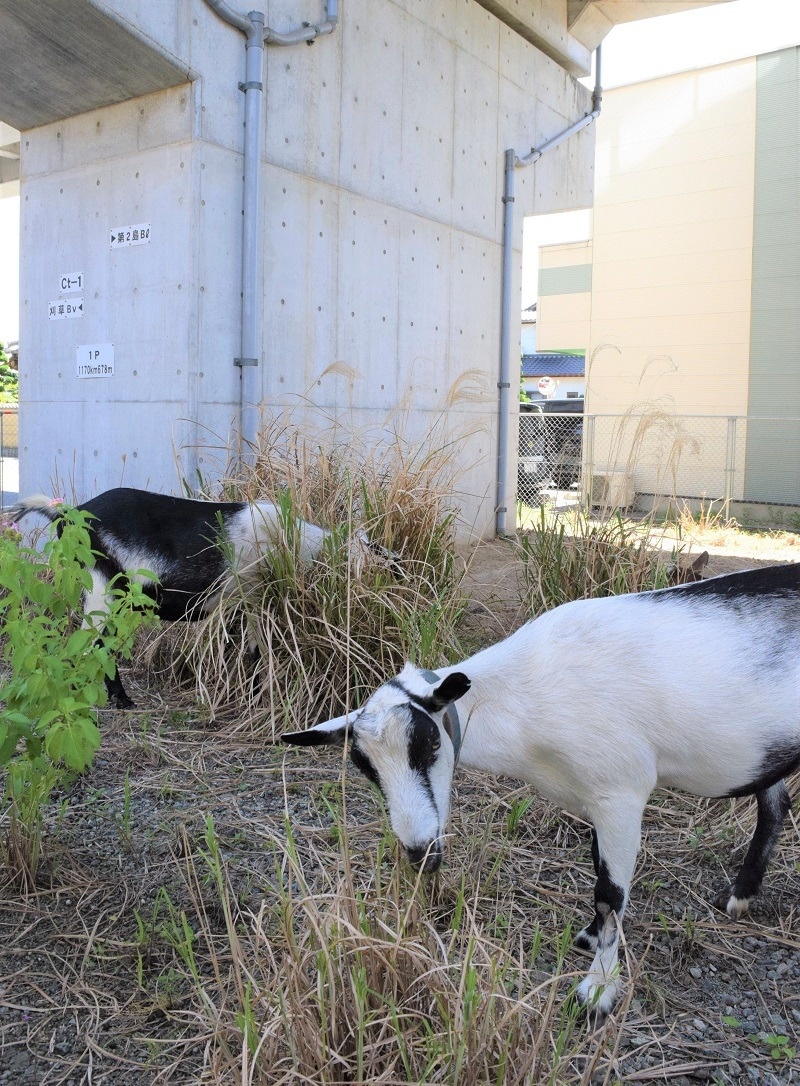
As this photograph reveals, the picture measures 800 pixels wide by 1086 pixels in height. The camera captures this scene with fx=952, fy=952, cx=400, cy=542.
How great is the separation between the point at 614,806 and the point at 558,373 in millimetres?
27420

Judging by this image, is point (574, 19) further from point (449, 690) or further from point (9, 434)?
point (449, 690)

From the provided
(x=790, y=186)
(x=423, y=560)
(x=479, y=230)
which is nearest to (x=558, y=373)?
(x=790, y=186)

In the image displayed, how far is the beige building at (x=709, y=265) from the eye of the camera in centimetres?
1402

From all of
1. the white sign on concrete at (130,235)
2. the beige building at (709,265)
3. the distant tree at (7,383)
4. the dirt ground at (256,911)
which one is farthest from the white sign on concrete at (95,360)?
the distant tree at (7,383)

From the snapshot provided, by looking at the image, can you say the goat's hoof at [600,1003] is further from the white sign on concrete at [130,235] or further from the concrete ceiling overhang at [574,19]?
the concrete ceiling overhang at [574,19]

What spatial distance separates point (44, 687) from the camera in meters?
2.45

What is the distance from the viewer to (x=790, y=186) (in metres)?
14.0

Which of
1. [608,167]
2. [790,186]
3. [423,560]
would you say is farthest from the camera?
[608,167]

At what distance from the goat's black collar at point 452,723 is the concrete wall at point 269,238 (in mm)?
2932

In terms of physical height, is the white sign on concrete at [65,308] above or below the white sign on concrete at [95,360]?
above

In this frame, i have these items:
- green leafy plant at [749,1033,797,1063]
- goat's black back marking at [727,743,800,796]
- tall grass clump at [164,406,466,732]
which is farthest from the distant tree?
green leafy plant at [749,1033,797,1063]

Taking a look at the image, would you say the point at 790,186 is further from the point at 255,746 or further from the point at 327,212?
the point at 255,746

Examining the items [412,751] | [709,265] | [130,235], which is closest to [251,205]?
[130,235]

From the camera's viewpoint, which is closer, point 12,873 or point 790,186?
point 12,873
